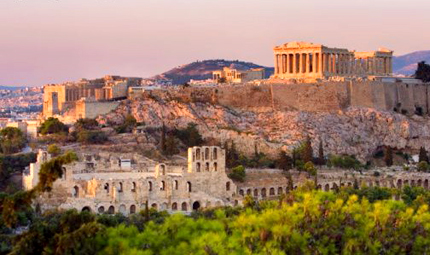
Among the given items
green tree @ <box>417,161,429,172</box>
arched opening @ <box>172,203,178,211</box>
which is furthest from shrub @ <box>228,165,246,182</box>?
green tree @ <box>417,161,429,172</box>

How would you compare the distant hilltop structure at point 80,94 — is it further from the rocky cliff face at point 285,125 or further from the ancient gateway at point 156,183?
the ancient gateway at point 156,183

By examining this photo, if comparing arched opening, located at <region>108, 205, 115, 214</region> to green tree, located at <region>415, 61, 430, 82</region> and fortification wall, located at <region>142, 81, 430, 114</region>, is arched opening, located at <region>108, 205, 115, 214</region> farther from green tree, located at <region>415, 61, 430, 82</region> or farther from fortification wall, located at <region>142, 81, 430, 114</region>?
green tree, located at <region>415, 61, 430, 82</region>

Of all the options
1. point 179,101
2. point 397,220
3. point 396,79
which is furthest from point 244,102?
point 397,220

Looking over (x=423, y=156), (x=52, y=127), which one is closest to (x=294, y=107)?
(x=423, y=156)

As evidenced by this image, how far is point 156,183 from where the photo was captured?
67.4 m

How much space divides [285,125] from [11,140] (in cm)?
2068

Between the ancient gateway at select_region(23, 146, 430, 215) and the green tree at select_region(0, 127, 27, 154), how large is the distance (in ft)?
18.1

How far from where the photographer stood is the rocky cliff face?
85750mm

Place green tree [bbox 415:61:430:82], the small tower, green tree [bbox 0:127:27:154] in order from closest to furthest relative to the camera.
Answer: the small tower → green tree [bbox 0:127:27:154] → green tree [bbox 415:61:430:82]

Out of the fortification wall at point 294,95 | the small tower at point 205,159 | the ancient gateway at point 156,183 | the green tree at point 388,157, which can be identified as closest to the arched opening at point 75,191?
the ancient gateway at point 156,183

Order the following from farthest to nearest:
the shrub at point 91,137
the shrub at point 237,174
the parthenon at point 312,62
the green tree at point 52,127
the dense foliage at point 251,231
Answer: the parthenon at point 312,62
the green tree at point 52,127
the shrub at point 91,137
the shrub at point 237,174
the dense foliage at point 251,231

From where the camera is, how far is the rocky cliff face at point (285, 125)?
8575cm

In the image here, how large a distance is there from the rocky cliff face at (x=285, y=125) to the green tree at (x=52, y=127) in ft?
10.5

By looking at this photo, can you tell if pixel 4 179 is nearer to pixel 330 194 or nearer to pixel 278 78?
pixel 330 194
